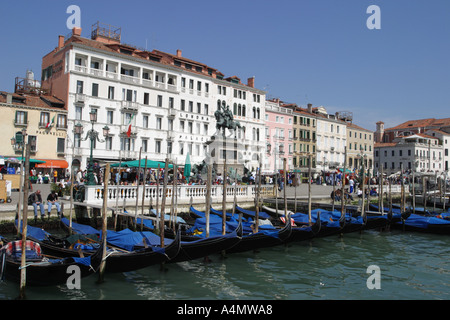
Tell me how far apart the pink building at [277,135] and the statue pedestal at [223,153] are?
19722 millimetres

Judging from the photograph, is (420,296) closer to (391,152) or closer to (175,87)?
(175,87)

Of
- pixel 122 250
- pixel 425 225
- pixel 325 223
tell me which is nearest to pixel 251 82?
pixel 425 225

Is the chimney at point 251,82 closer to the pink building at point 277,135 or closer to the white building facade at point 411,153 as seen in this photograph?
the pink building at point 277,135

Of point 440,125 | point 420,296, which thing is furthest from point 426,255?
point 440,125

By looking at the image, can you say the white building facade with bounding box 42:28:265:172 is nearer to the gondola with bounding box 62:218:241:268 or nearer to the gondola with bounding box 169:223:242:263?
the gondola with bounding box 62:218:241:268

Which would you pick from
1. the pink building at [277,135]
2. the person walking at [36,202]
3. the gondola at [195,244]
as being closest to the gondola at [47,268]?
the gondola at [195,244]

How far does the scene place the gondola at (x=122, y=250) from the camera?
8.62 meters

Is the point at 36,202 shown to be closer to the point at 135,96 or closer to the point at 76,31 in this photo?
the point at 135,96

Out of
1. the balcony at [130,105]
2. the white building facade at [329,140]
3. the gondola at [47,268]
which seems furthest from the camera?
the white building facade at [329,140]

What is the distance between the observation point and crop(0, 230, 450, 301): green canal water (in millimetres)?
8055

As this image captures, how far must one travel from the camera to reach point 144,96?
114 ft

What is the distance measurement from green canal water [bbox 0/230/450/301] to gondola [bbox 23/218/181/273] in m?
0.38

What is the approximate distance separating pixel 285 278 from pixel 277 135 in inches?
1457
